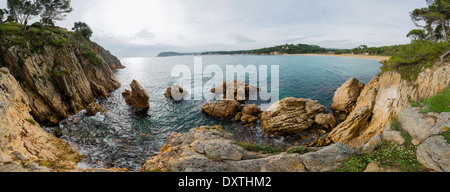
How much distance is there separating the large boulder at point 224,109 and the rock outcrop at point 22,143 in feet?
56.5

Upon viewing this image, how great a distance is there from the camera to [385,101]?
16328 mm

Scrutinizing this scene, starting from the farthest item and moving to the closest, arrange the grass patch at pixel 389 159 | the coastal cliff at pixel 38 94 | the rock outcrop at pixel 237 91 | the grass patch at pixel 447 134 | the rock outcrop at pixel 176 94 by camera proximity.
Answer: the rock outcrop at pixel 176 94
the rock outcrop at pixel 237 91
the coastal cliff at pixel 38 94
the grass patch at pixel 447 134
the grass patch at pixel 389 159

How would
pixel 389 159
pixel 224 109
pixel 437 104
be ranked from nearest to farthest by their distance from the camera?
pixel 389 159 < pixel 437 104 < pixel 224 109

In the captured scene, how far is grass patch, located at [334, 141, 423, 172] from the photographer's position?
7.31 m

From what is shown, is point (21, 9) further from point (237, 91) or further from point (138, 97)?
point (237, 91)

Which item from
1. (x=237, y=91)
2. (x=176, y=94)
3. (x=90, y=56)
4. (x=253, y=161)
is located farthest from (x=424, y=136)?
(x=90, y=56)

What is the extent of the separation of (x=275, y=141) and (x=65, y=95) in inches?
1273

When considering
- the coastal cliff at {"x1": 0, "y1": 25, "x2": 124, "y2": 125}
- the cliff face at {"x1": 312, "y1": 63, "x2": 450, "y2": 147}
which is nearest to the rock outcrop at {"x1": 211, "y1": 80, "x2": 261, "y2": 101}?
the cliff face at {"x1": 312, "y1": 63, "x2": 450, "y2": 147}

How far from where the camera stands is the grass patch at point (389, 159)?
7.31 m

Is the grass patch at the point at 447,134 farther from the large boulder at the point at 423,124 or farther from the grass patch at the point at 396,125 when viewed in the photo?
the grass patch at the point at 396,125

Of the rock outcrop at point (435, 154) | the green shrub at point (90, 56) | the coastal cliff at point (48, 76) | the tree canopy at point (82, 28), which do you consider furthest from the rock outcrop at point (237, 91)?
the tree canopy at point (82, 28)

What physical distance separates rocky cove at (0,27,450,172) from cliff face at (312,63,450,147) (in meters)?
0.05

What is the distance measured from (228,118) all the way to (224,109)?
1771 millimetres
